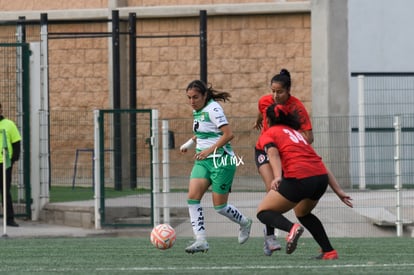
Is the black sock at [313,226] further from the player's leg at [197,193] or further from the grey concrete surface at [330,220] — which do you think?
the grey concrete surface at [330,220]

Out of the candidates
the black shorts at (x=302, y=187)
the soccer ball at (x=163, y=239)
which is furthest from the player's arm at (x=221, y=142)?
the black shorts at (x=302, y=187)

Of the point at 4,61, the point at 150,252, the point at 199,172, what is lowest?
the point at 150,252

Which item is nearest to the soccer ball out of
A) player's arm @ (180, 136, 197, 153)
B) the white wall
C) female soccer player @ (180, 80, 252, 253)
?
female soccer player @ (180, 80, 252, 253)

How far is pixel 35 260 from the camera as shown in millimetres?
12602

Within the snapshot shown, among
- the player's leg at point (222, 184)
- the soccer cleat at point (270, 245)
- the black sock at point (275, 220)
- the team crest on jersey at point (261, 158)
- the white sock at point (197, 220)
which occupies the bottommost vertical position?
the soccer cleat at point (270, 245)

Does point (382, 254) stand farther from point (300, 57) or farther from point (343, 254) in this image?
point (300, 57)

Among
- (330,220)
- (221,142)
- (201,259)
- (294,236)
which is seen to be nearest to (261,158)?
(221,142)

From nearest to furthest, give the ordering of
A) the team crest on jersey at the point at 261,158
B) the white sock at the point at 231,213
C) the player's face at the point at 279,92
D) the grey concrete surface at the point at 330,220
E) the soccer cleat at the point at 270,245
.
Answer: the soccer cleat at the point at 270,245
the player's face at the point at 279,92
the team crest on jersey at the point at 261,158
the white sock at the point at 231,213
the grey concrete surface at the point at 330,220

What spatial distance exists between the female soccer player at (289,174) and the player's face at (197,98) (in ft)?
6.15

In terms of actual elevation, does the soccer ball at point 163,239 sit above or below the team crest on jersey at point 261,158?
below

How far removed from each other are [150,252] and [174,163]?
767 cm

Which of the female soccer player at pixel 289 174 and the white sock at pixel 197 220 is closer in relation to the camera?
the female soccer player at pixel 289 174

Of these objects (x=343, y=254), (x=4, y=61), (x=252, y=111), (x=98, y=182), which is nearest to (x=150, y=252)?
(x=343, y=254)

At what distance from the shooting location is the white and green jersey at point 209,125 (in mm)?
13477
